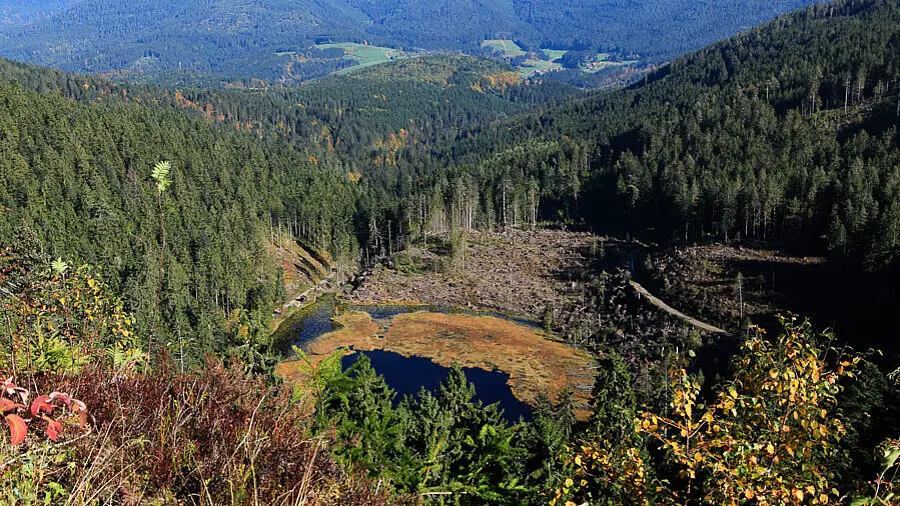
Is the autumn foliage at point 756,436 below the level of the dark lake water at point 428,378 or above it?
above

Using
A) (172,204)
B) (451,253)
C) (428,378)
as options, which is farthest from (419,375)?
(451,253)

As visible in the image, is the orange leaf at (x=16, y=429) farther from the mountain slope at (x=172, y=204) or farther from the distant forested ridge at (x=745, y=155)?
the distant forested ridge at (x=745, y=155)

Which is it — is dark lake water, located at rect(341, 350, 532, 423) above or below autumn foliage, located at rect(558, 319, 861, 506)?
below

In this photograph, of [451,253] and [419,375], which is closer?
[419,375]

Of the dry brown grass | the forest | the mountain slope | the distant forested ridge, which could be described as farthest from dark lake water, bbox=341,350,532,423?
the distant forested ridge

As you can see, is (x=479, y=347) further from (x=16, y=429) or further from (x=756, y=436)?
(x=16, y=429)

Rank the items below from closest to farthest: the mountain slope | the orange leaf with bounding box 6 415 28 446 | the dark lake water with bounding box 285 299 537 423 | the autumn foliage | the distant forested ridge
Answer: the orange leaf with bounding box 6 415 28 446 → the autumn foliage → the dark lake water with bounding box 285 299 537 423 → the mountain slope → the distant forested ridge

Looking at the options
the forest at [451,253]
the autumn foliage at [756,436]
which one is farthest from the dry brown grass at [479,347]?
the autumn foliage at [756,436]

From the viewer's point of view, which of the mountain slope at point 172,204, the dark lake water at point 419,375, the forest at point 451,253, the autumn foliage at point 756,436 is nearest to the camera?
the forest at point 451,253

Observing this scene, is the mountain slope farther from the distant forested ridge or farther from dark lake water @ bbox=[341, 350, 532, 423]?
the distant forested ridge
